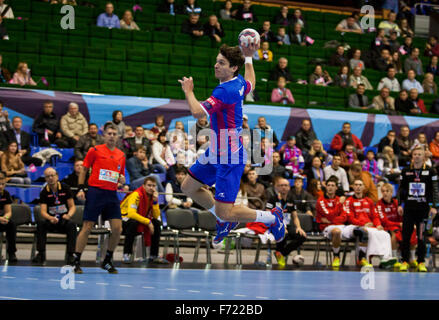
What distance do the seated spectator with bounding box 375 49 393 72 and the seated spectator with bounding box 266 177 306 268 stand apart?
356 inches

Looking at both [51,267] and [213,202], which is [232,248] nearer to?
[51,267]

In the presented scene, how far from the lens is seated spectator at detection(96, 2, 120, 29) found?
18.3 meters

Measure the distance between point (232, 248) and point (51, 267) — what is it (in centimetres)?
507

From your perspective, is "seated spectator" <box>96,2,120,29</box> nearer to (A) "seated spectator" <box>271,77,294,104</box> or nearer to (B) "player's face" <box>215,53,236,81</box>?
(A) "seated spectator" <box>271,77,294,104</box>

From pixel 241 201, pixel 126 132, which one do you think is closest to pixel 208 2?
pixel 126 132

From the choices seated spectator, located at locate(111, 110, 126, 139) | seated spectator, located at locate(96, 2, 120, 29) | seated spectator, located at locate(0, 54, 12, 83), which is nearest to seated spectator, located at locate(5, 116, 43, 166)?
seated spectator, located at locate(0, 54, 12, 83)

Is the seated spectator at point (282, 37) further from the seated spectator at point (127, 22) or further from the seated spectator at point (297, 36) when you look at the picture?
the seated spectator at point (127, 22)

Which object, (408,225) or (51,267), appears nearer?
(51,267)

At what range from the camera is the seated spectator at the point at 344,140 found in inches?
682

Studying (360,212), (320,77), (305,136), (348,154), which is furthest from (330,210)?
(320,77)

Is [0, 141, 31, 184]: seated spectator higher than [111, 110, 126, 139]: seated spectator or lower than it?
lower

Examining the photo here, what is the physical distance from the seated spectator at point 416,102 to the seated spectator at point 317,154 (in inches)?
159

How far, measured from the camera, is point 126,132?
1523cm

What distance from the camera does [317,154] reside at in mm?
16562
